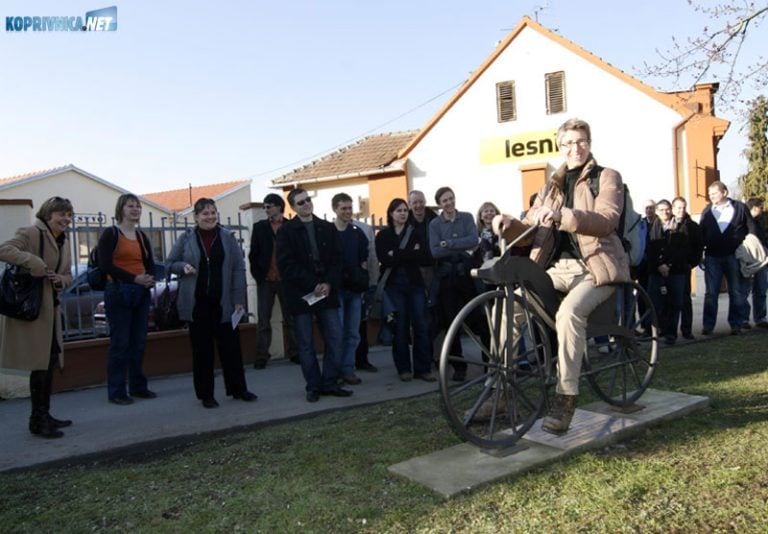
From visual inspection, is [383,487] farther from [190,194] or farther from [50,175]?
[190,194]

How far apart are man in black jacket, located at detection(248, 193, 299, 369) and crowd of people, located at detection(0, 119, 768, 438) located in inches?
0.7

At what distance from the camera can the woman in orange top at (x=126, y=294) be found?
5797 mm

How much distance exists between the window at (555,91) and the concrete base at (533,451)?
661 inches

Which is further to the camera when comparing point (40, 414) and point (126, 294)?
point (126, 294)

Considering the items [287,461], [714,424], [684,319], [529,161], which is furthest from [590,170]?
[529,161]

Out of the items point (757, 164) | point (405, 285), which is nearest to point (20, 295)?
point (405, 285)

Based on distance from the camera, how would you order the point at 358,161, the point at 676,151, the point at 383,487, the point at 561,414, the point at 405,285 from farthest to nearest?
1. the point at 358,161
2. the point at 676,151
3. the point at 405,285
4. the point at 561,414
5. the point at 383,487

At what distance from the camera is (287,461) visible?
4086 millimetres

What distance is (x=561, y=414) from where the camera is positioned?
3.91 meters

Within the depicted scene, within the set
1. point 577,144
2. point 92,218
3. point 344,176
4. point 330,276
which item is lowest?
point 330,276

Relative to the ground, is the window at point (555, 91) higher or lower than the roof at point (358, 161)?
higher

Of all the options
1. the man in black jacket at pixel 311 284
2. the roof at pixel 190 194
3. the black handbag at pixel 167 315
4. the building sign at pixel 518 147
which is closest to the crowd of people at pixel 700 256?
the man in black jacket at pixel 311 284

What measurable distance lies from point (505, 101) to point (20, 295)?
18.5m

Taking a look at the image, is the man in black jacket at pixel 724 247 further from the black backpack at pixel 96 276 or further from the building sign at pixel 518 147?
the building sign at pixel 518 147
